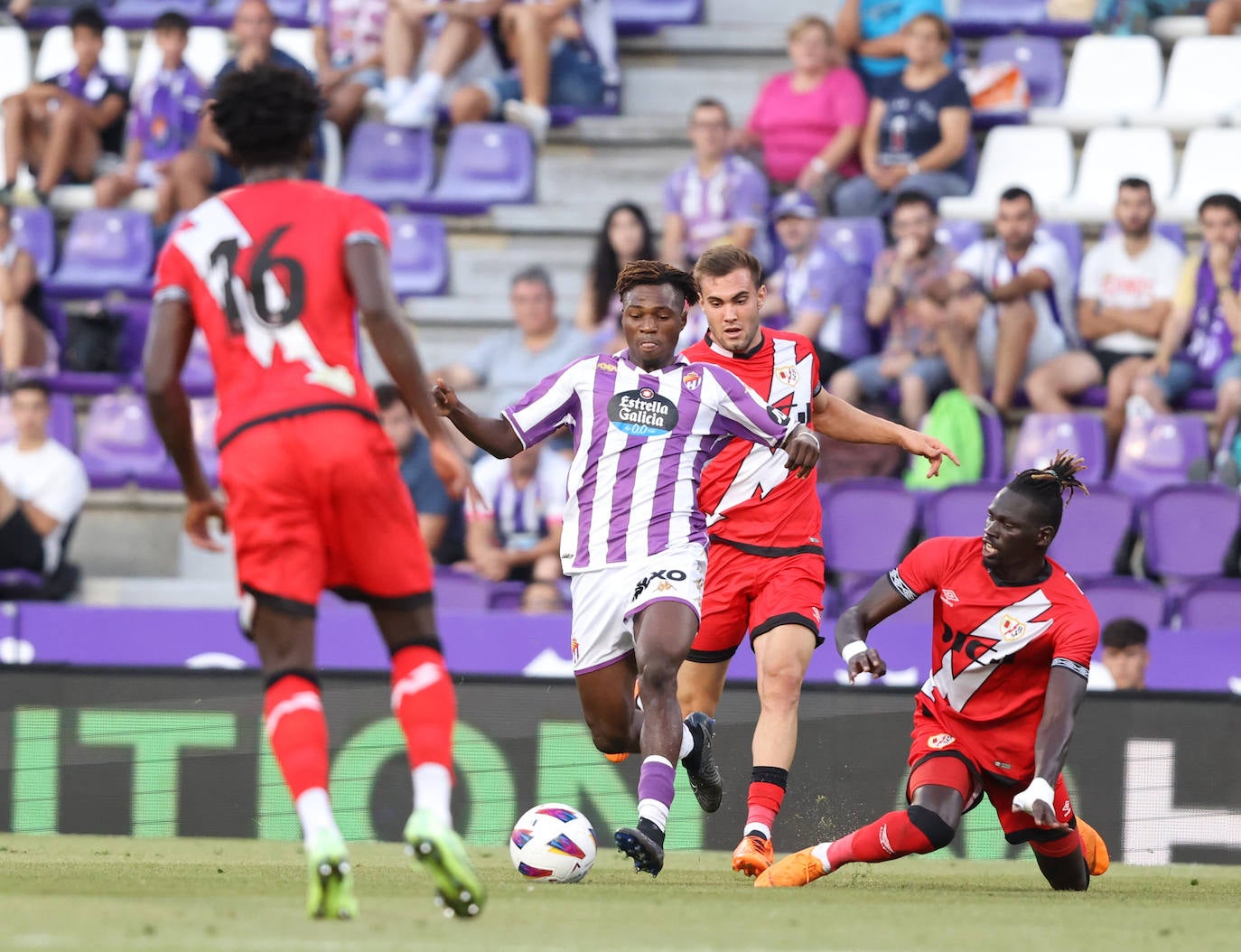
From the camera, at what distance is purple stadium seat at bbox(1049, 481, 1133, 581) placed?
10414 mm

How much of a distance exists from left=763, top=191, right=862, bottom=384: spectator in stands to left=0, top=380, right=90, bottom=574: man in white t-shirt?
4.41 metres

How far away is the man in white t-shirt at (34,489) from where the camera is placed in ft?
36.8

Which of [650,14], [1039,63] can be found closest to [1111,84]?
[1039,63]

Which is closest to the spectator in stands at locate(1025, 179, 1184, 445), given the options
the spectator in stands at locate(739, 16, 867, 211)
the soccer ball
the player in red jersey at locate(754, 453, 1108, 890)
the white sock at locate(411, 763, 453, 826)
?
the spectator in stands at locate(739, 16, 867, 211)

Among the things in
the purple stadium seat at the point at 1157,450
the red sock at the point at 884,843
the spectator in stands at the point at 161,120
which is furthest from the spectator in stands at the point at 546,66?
the red sock at the point at 884,843

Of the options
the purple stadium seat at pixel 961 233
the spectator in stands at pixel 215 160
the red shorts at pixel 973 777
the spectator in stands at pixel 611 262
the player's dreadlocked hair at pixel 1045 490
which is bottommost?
the red shorts at pixel 973 777

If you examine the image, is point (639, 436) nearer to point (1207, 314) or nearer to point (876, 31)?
point (1207, 314)

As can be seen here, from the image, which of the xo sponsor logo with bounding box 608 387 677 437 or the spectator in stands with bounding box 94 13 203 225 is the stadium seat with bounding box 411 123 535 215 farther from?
the xo sponsor logo with bounding box 608 387 677 437

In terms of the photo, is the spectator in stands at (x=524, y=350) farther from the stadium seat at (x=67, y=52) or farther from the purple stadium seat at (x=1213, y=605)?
the stadium seat at (x=67, y=52)

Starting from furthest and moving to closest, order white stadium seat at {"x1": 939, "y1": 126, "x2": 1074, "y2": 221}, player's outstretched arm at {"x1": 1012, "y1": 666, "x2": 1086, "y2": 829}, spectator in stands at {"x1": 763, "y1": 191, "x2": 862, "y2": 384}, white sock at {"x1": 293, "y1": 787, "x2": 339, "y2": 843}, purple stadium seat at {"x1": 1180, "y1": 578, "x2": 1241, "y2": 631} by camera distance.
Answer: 1. white stadium seat at {"x1": 939, "y1": 126, "x2": 1074, "y2": 221}
2. spectator in stands at {"x1": 763, "y1": 191, "x2": 862, "y2": 384}
3. purple stadium seat at {"x1": 1180, "y1": 578, "x2": 1241, "y2": 631}
4. player's outstretched arm at {"x1": 1012, "y1": 666, "x2": 1086, "y2": 829}
5. white sock at {"x1": 293, "y1": 787, "x2": 339, "y2": 843}

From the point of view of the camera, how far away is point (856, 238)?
12.3m

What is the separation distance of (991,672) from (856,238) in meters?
6.29

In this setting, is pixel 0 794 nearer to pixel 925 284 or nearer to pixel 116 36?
pixel 925 284

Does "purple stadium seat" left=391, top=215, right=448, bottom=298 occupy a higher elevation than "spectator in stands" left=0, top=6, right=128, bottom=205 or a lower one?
lower
